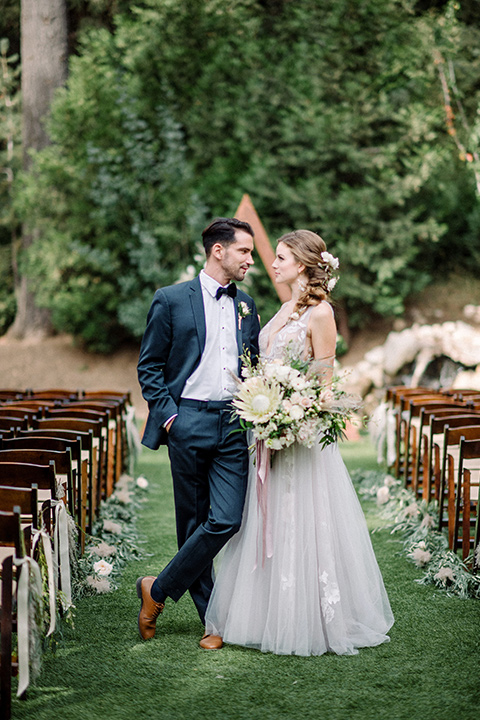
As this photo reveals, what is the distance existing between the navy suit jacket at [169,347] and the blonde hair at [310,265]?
0.40 m

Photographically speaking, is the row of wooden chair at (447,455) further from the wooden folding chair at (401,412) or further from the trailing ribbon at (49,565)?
the trailing ribbon at (49,565)

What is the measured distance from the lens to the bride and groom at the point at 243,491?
11.5 ft

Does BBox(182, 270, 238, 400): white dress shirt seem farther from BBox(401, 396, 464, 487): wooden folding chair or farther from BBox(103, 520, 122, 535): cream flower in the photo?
BBox(401, 396, 464, 487): wooden folding chair

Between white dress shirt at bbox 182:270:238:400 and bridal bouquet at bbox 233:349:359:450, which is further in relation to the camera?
white dress shirt at bbox 182:270:238:400

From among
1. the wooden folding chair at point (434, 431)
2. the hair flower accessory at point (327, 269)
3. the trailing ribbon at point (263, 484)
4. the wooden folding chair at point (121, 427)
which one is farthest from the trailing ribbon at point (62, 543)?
the wooden folding chair at point (121, 427)

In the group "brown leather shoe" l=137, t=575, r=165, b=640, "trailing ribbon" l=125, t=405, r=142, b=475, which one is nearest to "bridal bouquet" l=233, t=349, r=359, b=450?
"brown leather shoe" l=137, t=575, r=165, b=640

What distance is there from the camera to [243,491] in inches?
141

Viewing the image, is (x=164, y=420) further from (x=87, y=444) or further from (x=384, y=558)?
(x=384, y=558)

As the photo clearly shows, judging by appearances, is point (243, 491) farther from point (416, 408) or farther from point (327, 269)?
point (416, 408)

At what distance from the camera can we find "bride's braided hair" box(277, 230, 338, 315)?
3.68 metres

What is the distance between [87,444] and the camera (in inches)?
209

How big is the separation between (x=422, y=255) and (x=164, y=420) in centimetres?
1439

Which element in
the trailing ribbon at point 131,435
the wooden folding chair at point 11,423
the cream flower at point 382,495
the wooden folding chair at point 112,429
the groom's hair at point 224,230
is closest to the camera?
the groom's hair at point 224,230

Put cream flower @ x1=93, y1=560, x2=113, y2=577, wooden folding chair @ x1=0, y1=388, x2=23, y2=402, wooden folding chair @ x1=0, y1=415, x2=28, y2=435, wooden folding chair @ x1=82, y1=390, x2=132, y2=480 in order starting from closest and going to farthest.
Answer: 1. cream flower @ x1=93, y1=560, x2=113, y2=577
2. wooden folding chair @ x1=0, y1=415, x2=28, y2=435
3. wooden folding chair @ x1=82, y1=390, x2=132, y2=480
4. wooden folding chair @ x1=0, y1=388, x2=23, y2=402
